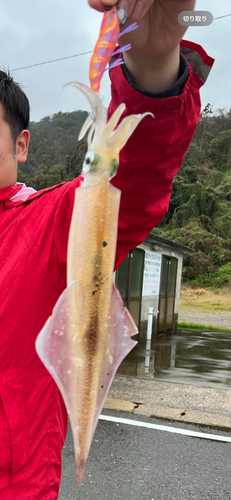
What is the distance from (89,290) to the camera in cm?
79

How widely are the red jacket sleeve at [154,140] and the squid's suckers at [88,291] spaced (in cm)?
37

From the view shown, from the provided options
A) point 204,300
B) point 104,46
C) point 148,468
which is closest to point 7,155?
point 104,46

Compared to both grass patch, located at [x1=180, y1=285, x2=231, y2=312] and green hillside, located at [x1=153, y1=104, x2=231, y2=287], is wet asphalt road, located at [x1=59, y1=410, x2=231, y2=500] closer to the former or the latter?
grass patch, located at [x1=180, y1=285, x2=231, y2=312]

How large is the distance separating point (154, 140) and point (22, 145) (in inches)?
32.7

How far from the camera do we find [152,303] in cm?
1616

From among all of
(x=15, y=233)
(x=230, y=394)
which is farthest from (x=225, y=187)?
(x=15, y=233)

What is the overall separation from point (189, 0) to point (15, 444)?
1.39 meters

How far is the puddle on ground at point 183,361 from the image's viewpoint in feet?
32.1

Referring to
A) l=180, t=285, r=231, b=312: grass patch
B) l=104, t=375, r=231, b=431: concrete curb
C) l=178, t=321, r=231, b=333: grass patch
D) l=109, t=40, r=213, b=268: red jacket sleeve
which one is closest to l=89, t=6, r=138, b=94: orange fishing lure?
l=109, t=40, r=213, b=268: red jacket sleeve

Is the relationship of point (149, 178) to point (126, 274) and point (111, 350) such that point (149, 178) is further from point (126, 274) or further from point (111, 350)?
point (126, 274)

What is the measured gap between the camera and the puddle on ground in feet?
32.1

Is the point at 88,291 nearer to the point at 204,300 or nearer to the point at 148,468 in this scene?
the point at 148,468

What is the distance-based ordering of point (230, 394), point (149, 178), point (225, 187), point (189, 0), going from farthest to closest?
point (225, 187)
point (230, 394)
point (149, 178)
point (189, 0)

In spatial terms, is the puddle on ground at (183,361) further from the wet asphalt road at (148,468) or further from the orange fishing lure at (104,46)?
the orange fishing lure at (104,46)
